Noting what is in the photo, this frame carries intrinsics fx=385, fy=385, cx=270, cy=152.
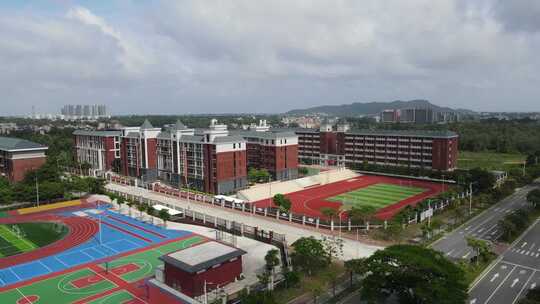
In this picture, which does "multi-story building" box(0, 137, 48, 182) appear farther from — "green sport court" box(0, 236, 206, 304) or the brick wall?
"green sport court" box(0, 236, 206, 304)

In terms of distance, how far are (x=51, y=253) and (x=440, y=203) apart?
40.5m

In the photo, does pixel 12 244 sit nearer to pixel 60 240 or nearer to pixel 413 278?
pixel 60 240

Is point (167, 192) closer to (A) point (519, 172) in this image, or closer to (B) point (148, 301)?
(B) point (148, 301)

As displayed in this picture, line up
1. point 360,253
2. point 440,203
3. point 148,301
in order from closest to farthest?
point 148,301
point 360,253
point 440,203

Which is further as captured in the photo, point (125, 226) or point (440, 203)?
point (440, 203)

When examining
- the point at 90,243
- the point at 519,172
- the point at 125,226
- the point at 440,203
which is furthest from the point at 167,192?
the point at 519,172

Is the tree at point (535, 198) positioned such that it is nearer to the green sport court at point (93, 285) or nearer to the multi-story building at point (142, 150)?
the green sport court at point (93, 285)

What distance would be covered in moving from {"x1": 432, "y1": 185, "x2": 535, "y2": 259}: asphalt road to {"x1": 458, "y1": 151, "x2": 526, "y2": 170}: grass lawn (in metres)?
30.3

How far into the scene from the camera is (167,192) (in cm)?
5547

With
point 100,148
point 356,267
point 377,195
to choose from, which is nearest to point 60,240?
point 356,267

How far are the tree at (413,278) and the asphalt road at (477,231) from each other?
1166 centimetres

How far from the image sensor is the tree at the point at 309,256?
2616 cm

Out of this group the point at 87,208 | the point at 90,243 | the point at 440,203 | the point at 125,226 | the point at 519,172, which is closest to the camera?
the point at 90,243

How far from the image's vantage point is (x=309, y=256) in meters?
26.1
